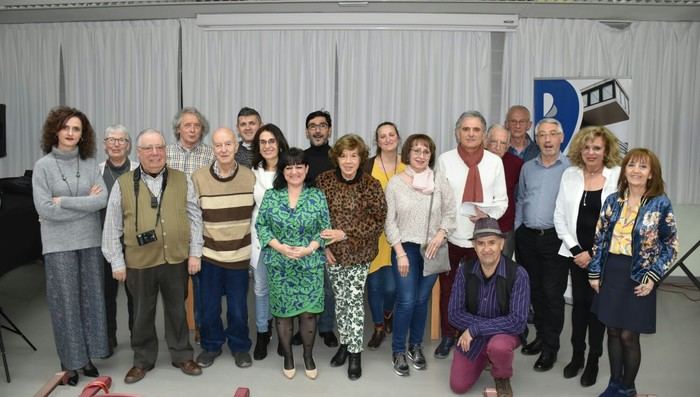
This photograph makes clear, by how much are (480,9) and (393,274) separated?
2.65 m

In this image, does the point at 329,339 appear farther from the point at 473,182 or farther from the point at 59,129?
the point at 59,129

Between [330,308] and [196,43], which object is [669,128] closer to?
[330,308]

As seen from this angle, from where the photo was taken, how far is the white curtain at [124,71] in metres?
5.39

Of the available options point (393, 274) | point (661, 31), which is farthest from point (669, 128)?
point (393, 274)

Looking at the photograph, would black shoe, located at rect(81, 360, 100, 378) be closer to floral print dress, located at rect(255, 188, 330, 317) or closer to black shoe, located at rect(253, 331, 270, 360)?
black shoe, located at rect(253, 331, 270, 360)

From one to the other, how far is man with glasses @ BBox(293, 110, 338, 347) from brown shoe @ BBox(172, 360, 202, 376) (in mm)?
677

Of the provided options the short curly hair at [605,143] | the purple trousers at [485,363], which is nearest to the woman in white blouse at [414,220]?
the purple trousers at [485,363]

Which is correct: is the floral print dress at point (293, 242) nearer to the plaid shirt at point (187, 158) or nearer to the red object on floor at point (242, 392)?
the red object on floor at point (242, 392)

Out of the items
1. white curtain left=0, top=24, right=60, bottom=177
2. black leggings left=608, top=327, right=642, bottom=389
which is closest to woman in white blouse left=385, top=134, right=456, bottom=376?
black leggings left=608, top=327, right=642, bottom=389

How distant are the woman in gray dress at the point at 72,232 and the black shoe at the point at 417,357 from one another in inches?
67.7

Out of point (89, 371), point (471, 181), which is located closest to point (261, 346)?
point (89, 371)

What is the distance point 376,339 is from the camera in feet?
11.7

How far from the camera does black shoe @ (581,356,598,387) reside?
3.05 m

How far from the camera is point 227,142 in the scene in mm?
2961
